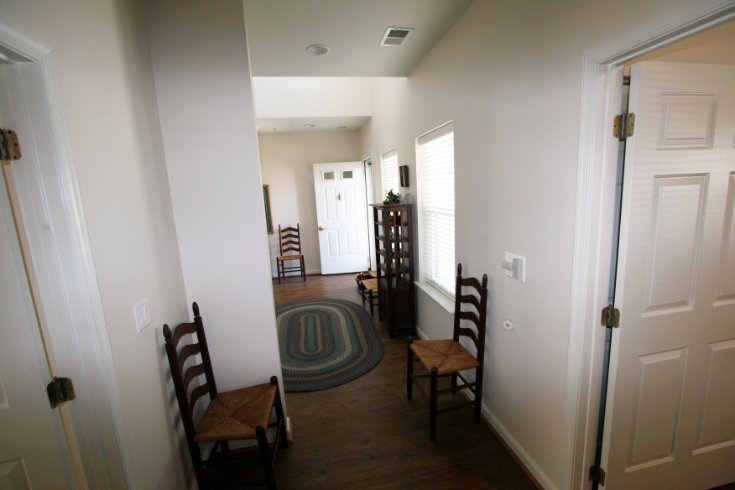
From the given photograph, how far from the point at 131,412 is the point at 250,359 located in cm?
72

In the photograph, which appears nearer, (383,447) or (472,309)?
(383,447)

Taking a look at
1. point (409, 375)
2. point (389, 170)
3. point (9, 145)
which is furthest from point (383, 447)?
point (389, 170)

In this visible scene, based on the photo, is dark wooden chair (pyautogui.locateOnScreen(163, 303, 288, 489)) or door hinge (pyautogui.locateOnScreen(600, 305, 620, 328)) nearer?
door hinge (pyautogui.locateOnScreen(600, 305, 620, 328))

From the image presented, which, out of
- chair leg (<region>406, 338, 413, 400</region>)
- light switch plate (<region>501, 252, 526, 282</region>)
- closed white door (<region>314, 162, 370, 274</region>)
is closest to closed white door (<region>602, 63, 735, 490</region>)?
light switch plate (<region>501, 252, 526, 282</region>)

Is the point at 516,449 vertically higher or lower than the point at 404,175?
lower

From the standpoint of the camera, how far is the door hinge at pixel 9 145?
2.97 feet

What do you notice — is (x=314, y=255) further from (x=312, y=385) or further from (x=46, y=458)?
(x=46, y=458)

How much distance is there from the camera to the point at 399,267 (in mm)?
3455

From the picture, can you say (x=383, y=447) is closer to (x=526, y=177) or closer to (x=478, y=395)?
(x=478, y=395)

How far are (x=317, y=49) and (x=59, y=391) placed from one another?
2.47m

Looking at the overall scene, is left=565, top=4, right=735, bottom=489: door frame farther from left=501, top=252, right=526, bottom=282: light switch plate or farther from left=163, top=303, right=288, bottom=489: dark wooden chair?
left=163, top=303, right=288, bottom=489: dark wooden chair

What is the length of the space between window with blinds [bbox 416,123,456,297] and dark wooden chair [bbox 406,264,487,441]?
1.56 feet

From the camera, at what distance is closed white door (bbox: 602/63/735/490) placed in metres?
1.20

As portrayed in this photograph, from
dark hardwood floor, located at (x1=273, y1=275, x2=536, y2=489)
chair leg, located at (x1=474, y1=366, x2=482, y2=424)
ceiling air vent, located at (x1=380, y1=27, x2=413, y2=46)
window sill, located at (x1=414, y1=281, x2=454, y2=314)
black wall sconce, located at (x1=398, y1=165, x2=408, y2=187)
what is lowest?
dark hardwood floor, located at (x1=273, y1=275, x2=536, y2=489)
